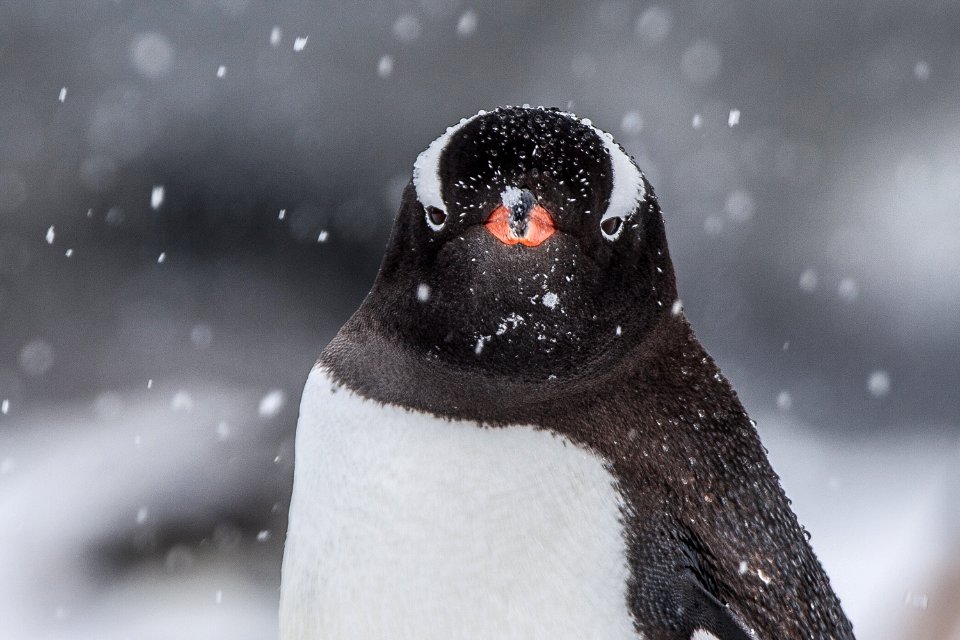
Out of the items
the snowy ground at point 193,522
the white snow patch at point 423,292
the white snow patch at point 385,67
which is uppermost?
the white snow patch at point 385,67

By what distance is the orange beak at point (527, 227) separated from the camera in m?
0.79

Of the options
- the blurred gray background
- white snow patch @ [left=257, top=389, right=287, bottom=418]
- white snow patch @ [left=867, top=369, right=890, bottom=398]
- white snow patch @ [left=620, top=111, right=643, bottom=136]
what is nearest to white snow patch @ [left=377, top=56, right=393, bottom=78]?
the blurred gray background

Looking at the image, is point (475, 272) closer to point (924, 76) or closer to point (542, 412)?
point (542, 412)

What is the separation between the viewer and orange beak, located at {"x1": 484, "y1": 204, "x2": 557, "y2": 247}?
0.79 metres

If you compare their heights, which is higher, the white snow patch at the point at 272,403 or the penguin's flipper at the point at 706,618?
the white snow patch at the point at 272,403

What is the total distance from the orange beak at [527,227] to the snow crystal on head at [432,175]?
2.1 inches

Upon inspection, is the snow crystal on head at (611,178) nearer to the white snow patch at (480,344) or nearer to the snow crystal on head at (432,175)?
the snow crystal on head at (432,175)

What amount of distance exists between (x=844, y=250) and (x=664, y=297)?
198 centimetres

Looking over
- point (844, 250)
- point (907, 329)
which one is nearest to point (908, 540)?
point (907, 329)

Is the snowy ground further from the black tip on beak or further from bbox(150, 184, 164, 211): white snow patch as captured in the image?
the black tip on beak

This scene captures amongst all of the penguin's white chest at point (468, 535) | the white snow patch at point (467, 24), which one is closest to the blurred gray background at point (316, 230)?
the white snow patch at point (467, 24)

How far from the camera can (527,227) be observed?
2.59 ft

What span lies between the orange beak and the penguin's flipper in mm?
334

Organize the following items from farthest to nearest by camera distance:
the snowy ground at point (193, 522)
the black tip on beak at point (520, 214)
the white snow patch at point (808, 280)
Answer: the white snow patch at point (808, 280), the snowy ground at point (193, 522), the black tip on beak at point (520, 214)
